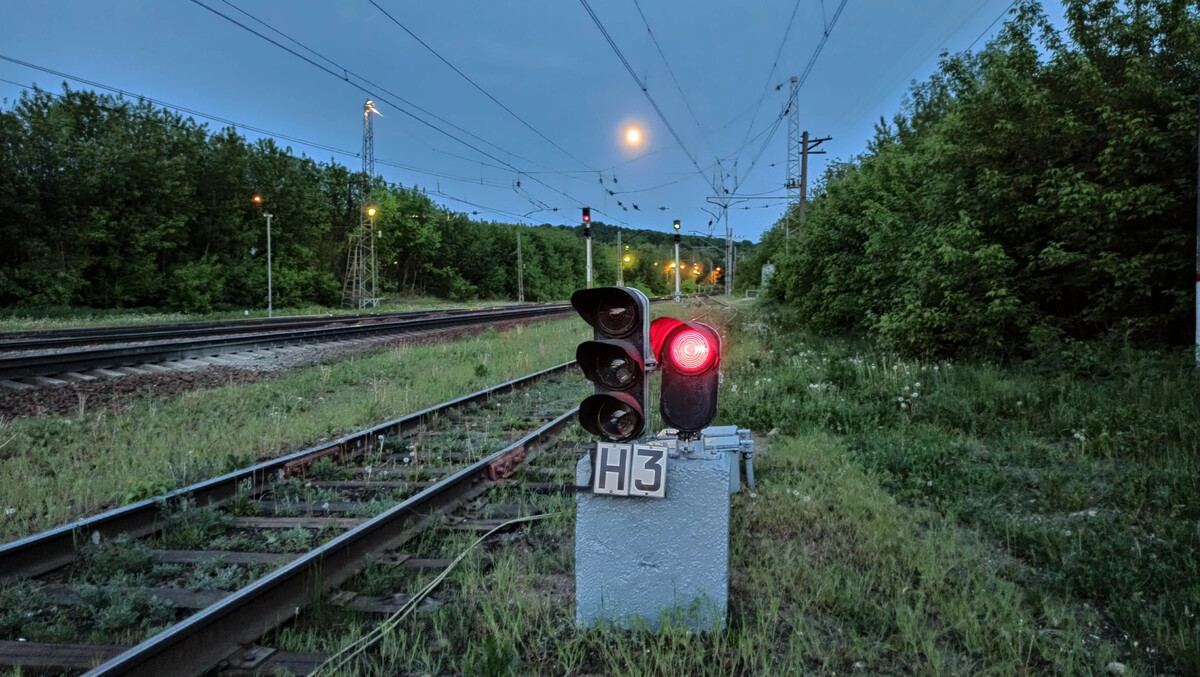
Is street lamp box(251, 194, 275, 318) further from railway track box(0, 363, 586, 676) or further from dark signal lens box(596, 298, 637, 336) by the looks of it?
dark signal lens box(596, 298, 637, 336)

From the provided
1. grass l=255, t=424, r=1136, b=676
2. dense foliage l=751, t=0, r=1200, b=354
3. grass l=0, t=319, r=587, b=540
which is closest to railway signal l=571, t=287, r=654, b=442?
grass l=255, t=424, r=1136, b=676

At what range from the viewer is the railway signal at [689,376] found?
3.72m

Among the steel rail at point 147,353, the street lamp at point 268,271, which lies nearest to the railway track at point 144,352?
the steel rail at point 147,353

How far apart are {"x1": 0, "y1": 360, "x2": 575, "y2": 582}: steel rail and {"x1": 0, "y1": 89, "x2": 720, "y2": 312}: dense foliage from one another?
30.6m

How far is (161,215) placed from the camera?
36.6 meters

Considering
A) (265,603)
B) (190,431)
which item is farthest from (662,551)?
(190,431)

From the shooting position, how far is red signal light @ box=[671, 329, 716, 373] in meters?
3.73

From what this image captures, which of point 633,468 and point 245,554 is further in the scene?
point 245,554

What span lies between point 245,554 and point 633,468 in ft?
9.01

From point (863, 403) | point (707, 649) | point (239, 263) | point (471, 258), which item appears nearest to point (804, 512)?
point (707, 649)

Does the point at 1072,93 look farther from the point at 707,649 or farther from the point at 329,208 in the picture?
the point at 329,208

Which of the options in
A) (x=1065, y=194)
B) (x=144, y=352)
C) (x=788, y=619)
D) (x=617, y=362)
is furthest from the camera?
(x=144, y=352)

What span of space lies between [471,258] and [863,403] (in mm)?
66302

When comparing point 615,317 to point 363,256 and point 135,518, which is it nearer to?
point 135,518
